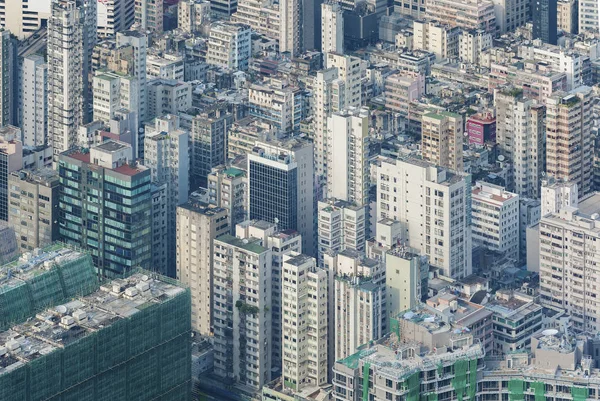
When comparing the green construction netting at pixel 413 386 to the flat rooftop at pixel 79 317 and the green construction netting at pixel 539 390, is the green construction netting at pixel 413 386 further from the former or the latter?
the flat rooftop at pixel 79 317

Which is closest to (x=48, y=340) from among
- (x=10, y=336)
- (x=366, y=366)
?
(x=10, y=336)

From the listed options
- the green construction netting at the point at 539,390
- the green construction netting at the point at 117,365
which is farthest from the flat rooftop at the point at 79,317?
the green construction netting at the point at 539,390

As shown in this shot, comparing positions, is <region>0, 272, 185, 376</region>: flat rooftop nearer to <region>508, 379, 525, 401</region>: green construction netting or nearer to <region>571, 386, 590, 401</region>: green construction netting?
<region>508, 379, 525, 401</region>: green construction netting

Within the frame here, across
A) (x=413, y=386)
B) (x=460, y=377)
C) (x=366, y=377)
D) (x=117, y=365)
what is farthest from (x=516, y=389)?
(x=117, y=365)

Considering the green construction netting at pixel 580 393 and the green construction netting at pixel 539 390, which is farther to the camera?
the green construction netting at pixel 539 390

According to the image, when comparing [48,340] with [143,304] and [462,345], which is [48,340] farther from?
[462,345]

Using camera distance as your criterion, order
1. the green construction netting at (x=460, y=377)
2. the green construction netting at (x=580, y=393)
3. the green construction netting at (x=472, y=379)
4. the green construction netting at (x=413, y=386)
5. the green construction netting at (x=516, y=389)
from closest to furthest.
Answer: the green construction netting at (x=413, y=386) < the green construction netting at (x=580, y=393) < the green construction netting at (x=460, y=377) < the green construction netting at (x=472, y=379) < the green construction netting at (x=516, y=389)
